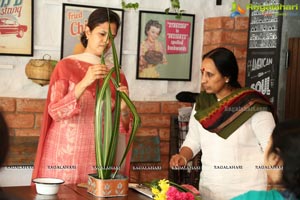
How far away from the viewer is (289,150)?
154 cm

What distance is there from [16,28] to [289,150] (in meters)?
2.44

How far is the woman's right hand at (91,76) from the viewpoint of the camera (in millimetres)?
2701

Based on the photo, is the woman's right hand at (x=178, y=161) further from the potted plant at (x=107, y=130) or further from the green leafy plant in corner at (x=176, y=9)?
the green leafy plant in corner at (x=176, y=9)

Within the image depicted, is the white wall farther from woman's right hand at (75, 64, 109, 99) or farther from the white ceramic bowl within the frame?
the white ceramic bowl

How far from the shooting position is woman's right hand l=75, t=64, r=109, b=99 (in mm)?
2701

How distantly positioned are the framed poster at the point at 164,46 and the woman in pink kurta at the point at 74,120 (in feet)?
3.21

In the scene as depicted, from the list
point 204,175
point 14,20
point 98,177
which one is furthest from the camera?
point 14,20

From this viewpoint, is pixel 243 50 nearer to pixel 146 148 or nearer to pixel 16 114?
pixel 146 148

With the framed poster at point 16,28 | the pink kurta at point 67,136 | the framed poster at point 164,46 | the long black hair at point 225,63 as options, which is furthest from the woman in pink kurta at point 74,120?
the framed poster at point 164,46

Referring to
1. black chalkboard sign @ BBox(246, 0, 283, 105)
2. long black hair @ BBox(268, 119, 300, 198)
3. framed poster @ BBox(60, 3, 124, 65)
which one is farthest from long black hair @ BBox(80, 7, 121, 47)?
long black hair @ BBox(268, 119, 300, 198)

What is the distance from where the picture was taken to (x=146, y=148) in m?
3.98

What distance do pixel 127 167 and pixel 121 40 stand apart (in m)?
1.19

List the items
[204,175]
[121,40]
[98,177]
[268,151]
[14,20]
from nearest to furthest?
[268,151], [98,177], [204,175], [14,20], [121,40]

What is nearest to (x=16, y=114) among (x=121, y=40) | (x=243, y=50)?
(x=121, y=40)
